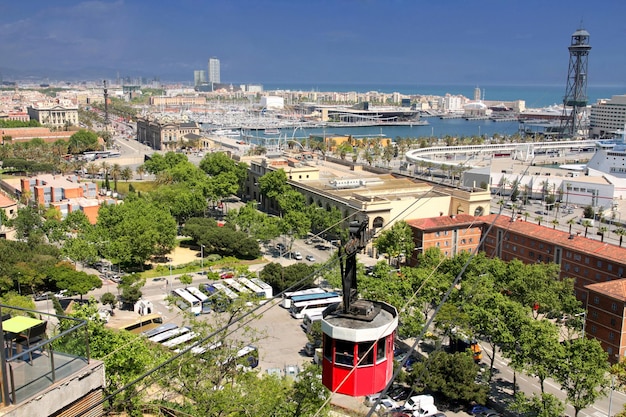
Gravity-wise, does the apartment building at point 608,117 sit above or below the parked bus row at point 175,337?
above

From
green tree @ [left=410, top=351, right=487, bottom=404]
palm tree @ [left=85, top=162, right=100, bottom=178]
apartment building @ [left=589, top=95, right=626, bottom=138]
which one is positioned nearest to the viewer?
green tree @ [left=410, top=351, right=487, bottom=404]

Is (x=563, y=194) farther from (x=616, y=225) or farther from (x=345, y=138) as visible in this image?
(x=345, y=138)

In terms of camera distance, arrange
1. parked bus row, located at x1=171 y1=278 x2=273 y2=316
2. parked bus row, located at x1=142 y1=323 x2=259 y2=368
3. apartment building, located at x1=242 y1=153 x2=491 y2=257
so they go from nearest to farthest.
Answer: parked bus row, located at x1=142 y1=323 x2=259 y2=368 → parked bus row, located at x1=171 y1=278 x2=273 y2=316 → apartment building, located at x1=242 y1=153 x2=491 y2=257

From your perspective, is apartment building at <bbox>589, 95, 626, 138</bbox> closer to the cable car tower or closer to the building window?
the cable car tower

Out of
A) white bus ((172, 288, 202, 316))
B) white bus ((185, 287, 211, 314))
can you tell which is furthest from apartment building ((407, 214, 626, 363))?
white bus ((172, 288, 202, 316))

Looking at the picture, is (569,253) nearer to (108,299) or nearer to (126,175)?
(108,299)

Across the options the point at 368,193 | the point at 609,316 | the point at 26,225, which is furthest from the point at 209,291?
the point at 609,316

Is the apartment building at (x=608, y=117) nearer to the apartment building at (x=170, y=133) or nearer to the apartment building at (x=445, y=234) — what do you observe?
the apartment building at (x=170, y=133)

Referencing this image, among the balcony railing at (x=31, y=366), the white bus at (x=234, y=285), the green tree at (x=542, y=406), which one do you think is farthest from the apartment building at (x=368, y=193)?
the balcony railing at (x=31, y=366)
